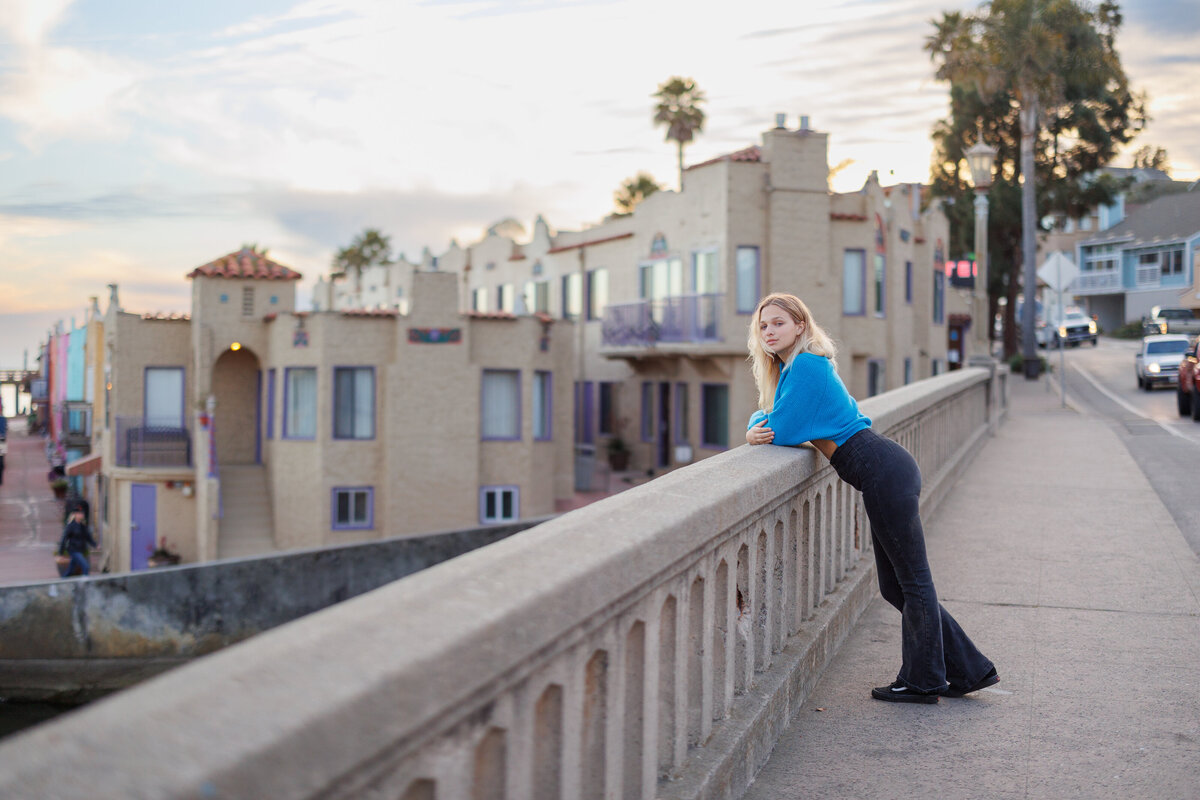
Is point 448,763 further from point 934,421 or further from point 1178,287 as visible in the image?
point 1178,287

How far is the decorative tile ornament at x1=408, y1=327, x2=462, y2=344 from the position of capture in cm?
2822

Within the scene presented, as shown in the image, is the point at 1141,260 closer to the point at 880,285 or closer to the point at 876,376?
the point at 880,285

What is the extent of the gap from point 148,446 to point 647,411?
15.5 m

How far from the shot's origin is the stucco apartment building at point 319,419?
92.2ft

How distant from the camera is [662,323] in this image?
34.0 meters

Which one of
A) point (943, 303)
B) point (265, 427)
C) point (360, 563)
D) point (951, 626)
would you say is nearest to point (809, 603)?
point (951, 626)

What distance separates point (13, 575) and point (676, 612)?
30.6 m

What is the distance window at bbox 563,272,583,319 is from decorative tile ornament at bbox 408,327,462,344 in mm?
10608

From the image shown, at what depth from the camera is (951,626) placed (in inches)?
193

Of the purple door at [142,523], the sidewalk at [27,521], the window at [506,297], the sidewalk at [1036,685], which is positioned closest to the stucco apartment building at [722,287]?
the window at [506,297]

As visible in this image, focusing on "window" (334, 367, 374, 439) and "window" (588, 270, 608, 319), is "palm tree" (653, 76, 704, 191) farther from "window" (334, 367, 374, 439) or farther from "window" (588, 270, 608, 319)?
"window" (334, 367, 374, 439)

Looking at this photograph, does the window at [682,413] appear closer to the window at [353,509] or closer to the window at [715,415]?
the window at [715,415]

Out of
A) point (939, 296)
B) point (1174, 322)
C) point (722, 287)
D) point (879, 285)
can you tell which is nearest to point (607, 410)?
point (722, 287)

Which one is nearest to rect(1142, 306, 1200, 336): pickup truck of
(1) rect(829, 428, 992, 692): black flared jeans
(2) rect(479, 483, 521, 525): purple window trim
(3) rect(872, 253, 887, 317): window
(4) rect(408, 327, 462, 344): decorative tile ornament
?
(3) rect(872, 253, 887, 317): window
